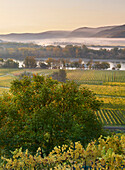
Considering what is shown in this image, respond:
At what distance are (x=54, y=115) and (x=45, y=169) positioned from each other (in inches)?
308

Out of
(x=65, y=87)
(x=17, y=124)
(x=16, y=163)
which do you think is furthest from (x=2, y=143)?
(x=65, y=87)

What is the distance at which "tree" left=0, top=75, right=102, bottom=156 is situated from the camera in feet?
48.4

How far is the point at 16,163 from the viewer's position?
27.6 ft

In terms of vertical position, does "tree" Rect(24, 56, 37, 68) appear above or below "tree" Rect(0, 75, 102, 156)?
below

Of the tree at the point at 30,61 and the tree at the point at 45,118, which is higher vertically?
the tree at the point at 45,118

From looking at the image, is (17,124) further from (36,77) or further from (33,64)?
(33,64)

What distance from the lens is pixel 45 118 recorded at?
52.2 ft

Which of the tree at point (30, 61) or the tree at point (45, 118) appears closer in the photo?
the tree at point (45, 118)

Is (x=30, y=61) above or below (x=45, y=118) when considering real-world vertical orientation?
below

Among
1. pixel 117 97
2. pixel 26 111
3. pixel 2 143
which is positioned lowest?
pixel 117 97

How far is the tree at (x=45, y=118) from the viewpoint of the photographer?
48.4 feet

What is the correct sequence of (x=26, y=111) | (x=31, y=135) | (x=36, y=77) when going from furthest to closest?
(x=36, y=77)
(x=26, y=111)
(x=31, y=135)

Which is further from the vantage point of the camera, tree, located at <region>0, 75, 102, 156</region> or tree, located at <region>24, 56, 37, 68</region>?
tree, located at <region>24, 56, 37, 68</region>

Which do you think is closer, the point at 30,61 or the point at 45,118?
the point at 45,118
